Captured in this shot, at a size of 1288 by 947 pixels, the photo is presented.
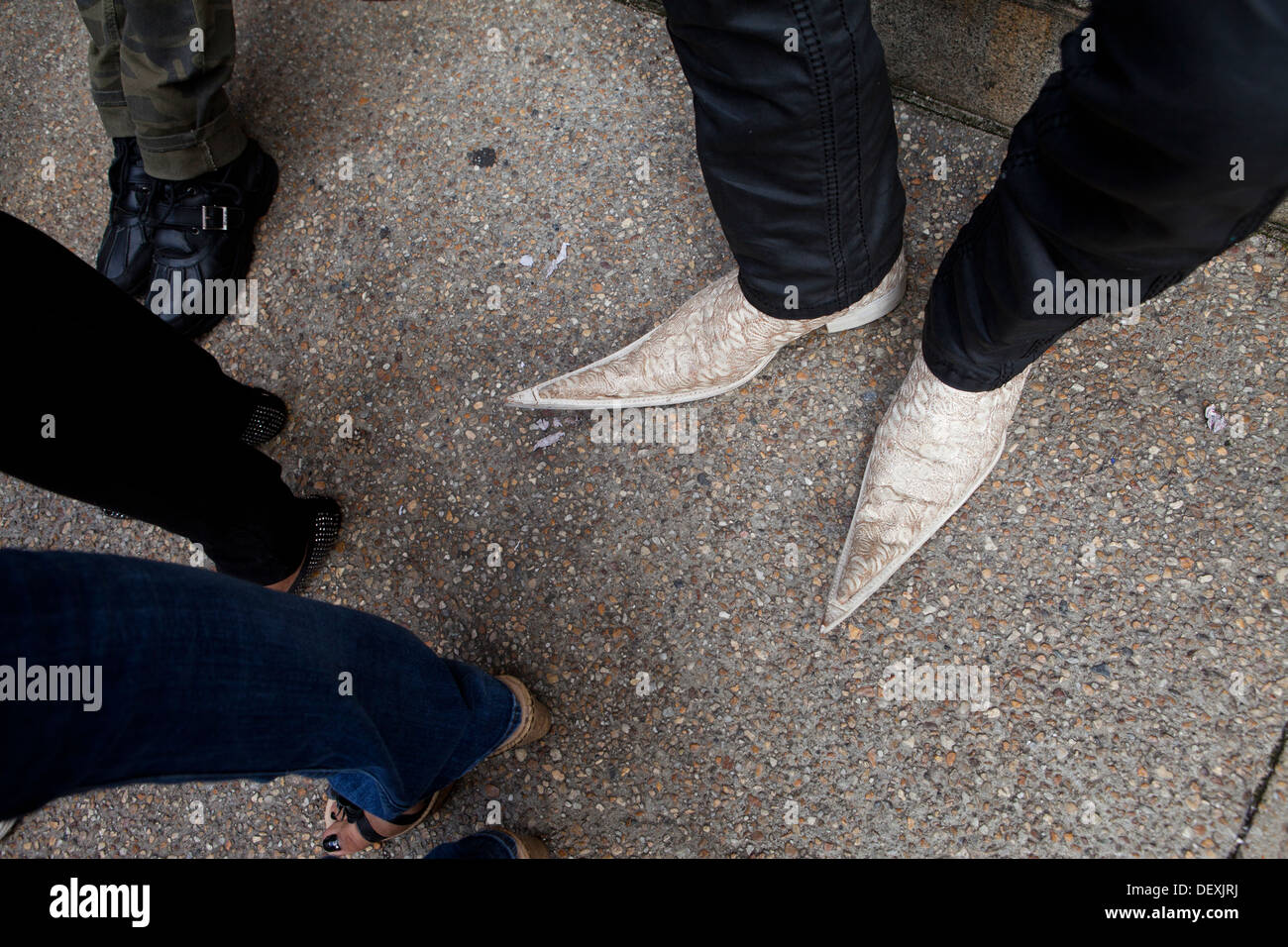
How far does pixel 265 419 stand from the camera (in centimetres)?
211

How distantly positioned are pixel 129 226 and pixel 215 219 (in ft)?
0.99

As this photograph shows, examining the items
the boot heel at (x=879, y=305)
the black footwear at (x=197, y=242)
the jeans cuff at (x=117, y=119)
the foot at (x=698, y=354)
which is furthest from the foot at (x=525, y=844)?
the jeans cuff at (x=117, y=119)

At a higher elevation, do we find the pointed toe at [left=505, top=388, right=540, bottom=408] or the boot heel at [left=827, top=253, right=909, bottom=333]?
the boot heel at [left=827, top=253, right=909, bottom=333]

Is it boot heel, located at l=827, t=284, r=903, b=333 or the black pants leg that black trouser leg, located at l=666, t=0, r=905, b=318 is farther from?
the black pants leg

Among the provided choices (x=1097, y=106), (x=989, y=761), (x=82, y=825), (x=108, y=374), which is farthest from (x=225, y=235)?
(x=989, y=761)

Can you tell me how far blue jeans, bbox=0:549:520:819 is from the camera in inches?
34.1

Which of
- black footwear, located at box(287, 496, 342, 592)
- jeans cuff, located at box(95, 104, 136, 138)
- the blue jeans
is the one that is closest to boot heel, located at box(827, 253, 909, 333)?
the blue jeans

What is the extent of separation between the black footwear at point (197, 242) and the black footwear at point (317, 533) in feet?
2.48

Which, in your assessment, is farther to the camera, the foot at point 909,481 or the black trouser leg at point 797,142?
the foot at point 909,481

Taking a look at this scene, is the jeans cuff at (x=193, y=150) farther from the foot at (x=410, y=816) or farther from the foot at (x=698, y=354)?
the foot at (x=410, y=816)

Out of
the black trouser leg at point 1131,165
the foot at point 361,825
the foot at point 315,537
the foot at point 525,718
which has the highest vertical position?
the black trouser leg at point 1131,165

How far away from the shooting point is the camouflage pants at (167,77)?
1996 millimetres

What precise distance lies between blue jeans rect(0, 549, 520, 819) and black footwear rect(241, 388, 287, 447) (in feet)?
3.54

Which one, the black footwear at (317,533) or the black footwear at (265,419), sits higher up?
the black footwear at (265,419)
